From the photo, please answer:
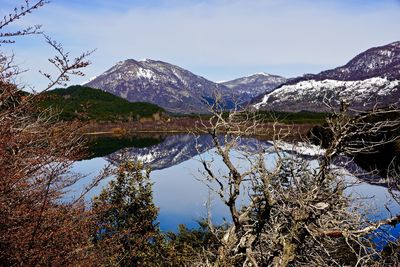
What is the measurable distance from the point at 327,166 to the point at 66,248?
20.4 ft

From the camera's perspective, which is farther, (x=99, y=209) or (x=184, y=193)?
(x=184, y=193)

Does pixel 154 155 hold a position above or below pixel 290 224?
below

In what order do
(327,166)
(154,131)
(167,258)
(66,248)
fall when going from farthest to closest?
(154,131) < (167,258) < (327,166) < (66,248)

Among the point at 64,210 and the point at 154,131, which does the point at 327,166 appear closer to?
the point at 64,210

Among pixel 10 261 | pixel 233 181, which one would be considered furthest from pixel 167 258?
pixel 10 261

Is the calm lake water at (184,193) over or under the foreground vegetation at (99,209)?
under

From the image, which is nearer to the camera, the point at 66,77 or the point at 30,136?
the point at 66,77

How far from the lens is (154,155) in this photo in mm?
99500

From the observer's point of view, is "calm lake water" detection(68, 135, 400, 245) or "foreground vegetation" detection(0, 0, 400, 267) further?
"calm lake water" detection(68, 135, 400, 245)

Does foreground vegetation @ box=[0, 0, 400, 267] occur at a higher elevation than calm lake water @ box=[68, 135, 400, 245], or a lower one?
higher

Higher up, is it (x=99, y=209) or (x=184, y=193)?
(x=99, y=209)

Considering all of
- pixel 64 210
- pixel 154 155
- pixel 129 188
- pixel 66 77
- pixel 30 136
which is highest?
pixel 66 77

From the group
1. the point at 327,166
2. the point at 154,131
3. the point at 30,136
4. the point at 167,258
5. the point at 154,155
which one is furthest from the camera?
the point at 154,131

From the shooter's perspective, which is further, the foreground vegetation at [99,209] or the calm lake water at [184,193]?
the calm lake water at [184,193]
